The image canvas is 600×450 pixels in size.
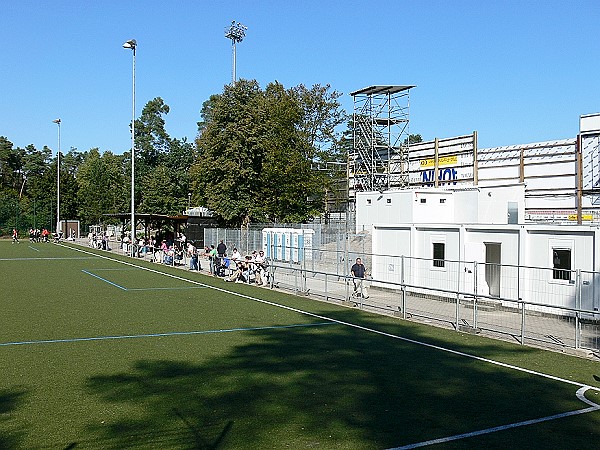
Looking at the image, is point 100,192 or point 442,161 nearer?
point 442,161

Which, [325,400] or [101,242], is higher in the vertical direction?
[101,242]

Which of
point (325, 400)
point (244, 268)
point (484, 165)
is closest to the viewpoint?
point (325, 400)

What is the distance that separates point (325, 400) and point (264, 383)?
1.40 meters

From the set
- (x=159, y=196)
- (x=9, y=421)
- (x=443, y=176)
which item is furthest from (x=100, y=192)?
(x=9, y=421)

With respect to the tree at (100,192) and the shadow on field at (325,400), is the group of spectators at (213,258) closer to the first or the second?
the shadow on field at (325,400)

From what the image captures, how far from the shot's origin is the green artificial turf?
8086 millimetres

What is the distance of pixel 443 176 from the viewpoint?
4888cm

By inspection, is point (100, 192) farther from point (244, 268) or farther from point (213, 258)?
point (244, 268)

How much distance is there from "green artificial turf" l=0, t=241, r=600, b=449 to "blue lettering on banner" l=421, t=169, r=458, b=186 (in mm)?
30453

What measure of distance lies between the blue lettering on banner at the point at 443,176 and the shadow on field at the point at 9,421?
41.5 metres

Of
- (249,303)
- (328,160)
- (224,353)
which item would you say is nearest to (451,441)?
(224,353)

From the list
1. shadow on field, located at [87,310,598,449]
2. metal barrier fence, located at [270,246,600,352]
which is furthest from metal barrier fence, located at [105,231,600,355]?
shadow on field, located at [87,310,598,449]

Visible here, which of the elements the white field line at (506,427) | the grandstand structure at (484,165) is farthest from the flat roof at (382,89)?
the white field line at (506,427)

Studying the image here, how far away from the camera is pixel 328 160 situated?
55.6 m
